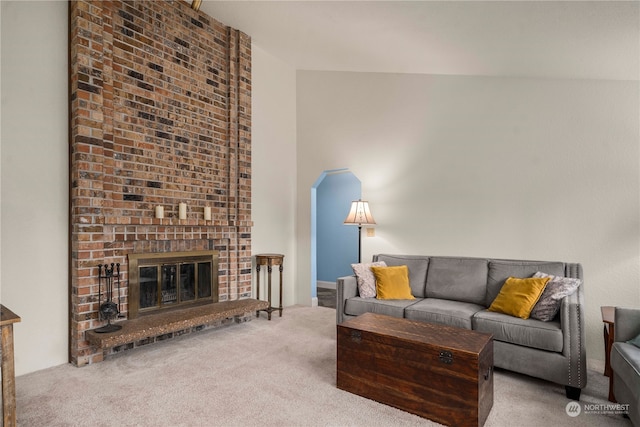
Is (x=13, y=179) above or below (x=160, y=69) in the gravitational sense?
below

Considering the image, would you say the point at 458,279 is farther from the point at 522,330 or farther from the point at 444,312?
the point at 522,330

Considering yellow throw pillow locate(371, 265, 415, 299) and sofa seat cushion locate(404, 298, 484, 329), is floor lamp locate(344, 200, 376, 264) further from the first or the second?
sofa seat cushion locate(404, 298, 484, 329)

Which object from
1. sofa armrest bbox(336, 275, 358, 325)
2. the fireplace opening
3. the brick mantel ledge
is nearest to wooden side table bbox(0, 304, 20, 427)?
the brick mantel ledge

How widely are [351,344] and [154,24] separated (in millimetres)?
3663

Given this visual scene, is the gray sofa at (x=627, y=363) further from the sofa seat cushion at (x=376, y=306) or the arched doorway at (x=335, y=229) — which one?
the arched doorway at (x=335, y=229)

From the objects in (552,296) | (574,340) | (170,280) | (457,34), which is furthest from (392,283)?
(457,34)

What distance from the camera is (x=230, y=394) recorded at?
244cm

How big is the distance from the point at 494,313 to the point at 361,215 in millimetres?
1910

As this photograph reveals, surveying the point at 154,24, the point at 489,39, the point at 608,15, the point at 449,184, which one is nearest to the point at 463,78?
the point at 489,39

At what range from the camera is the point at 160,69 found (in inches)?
145

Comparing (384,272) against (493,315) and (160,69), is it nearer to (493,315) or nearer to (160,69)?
(493,315)

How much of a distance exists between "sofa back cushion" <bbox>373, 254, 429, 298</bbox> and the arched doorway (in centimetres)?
232

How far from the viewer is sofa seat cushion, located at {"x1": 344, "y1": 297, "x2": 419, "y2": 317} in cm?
334

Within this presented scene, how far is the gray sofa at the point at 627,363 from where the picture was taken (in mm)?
1885
